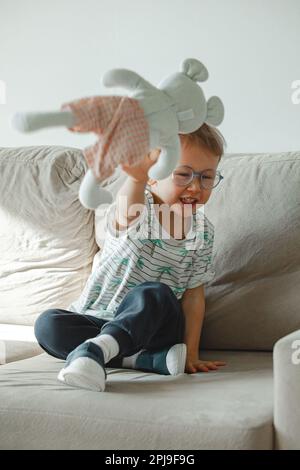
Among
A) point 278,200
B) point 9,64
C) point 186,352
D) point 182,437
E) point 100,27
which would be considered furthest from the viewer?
point 9,64

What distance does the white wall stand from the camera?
2.26 metres

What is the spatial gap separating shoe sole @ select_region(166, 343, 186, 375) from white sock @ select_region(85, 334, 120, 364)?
13 cm

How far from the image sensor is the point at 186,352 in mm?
1692

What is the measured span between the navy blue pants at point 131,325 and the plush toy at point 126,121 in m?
0.35

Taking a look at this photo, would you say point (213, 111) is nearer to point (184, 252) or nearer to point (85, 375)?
point (184, 252)

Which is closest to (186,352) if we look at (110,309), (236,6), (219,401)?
(110,309)

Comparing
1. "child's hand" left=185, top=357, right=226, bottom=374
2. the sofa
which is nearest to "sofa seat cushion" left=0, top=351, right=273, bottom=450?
the sofa

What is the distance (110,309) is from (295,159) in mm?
Result: 580

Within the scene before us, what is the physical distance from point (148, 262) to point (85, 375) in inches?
15.9

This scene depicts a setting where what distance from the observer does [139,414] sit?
1306 millimetres

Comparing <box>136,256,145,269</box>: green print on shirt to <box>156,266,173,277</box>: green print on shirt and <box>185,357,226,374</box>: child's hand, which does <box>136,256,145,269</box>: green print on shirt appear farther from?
<box>185,357,226,374</box>: child's hand

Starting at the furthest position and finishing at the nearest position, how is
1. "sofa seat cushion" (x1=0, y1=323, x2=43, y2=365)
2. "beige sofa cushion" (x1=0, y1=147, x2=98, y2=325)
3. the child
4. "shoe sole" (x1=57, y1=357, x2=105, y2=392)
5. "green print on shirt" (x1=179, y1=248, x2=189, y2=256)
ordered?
1. "beige sofa cushion" (x1=0, y1=147, x2=98, y2=325)
2. "sofa seat cushion" (x1=0, y1=323, x2=43, y2=365)
3. "green print on shirt" (x1=179, y1=248, x2=189, y2=256)
4. the child
5. "shoe sole" (x1=57, y1=357, x2=105, y2=392)

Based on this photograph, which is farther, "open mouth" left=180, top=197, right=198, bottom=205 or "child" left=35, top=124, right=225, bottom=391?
"open mouth" left=180, top=197, right=198, bottom=205
